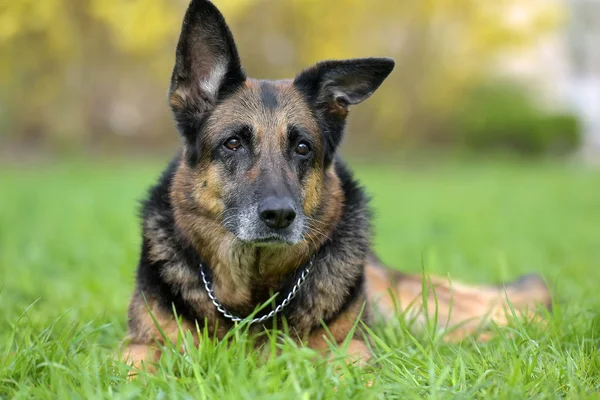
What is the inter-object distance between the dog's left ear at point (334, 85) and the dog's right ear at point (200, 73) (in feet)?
1.30

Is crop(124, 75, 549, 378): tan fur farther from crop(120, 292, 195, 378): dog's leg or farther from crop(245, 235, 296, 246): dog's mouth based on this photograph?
crop(245, 235, 296, 246): dog's mouth

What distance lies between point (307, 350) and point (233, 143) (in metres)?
1.33

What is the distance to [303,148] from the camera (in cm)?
362

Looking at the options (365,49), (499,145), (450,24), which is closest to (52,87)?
(365,49)

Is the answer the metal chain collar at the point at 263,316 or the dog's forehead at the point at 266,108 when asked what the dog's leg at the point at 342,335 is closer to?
the metal chain collar at the point at 263,316

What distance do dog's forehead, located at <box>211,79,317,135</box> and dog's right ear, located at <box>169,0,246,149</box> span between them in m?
0.07

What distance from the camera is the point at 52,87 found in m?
20.2

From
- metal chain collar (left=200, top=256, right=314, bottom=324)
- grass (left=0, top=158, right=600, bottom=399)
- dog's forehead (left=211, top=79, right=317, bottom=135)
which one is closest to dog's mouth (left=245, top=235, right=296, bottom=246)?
metal chain collar (left=200, top=256, right=314, bottom=324)

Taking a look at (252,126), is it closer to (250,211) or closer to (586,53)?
(250,211)

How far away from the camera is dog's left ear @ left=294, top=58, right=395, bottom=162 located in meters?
3.74

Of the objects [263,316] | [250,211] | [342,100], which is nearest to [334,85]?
[342,100]

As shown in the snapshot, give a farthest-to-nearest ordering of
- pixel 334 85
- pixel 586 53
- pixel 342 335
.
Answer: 1. pixel 586 53
2. pixel 334 85
3. pixel 342 335

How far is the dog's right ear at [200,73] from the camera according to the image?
3.53m

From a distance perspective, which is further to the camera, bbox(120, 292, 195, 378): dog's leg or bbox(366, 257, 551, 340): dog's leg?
bbox(366, 257, 551, 340): dog's leg
